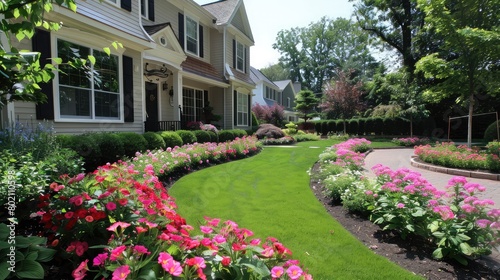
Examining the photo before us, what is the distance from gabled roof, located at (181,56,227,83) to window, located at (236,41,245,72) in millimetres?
2578

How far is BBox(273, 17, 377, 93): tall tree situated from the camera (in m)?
50.8

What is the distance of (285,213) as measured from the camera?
4.29 meters

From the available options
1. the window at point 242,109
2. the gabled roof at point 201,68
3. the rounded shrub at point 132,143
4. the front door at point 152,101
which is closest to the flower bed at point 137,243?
the rounded shrub at point 132,143

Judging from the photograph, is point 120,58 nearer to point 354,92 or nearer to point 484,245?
point 484,245

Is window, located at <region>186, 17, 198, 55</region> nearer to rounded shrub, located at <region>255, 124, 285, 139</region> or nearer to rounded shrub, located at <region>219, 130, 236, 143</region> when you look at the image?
rounded shrub, located at <region>219, 130, 236, 143</region>

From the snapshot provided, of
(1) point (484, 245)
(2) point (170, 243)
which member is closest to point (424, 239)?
(1) point (484, 245)

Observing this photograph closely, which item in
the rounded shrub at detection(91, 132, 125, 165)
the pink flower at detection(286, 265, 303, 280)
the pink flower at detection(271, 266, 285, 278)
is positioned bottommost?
the pink flower at detection(271, 266, 285, 278)

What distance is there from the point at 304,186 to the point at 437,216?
9.69ft

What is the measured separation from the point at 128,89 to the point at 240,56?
34.6 ft

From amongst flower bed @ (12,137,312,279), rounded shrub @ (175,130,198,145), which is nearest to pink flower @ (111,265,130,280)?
flower bed @ (12,137,312,279)

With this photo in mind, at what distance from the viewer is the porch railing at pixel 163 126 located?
9820 mm

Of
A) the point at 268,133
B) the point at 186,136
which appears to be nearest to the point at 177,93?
the point at 186,136

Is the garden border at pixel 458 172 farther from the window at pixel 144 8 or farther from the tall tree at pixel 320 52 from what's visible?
the tall tree at pixel 320 52

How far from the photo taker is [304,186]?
19.4ft
